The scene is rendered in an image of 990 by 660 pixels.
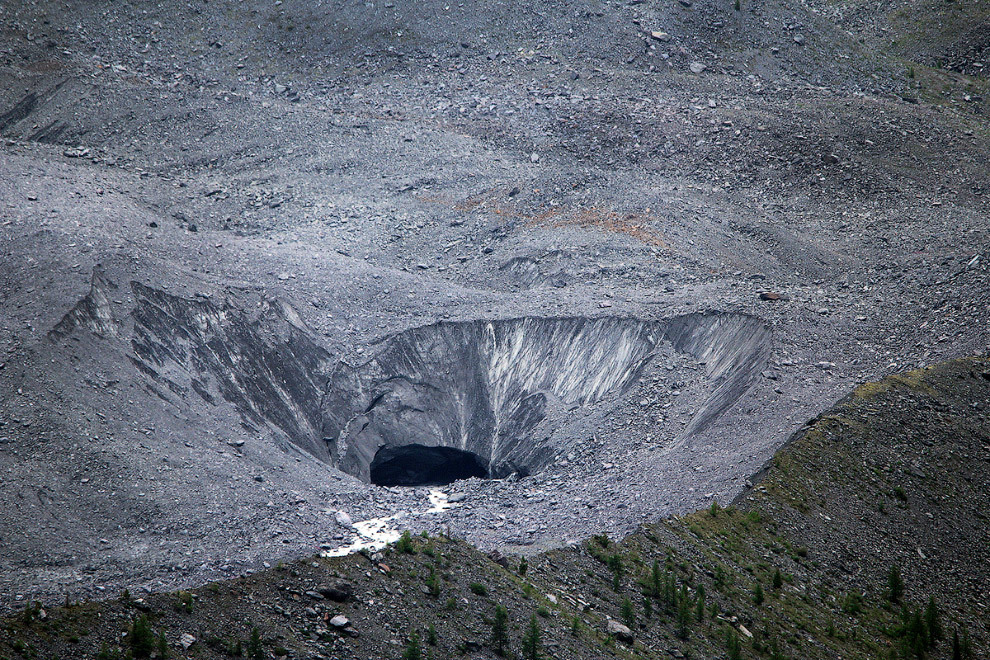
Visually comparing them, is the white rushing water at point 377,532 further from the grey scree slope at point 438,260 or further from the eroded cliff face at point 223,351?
the eroded cliff face at point 223,351

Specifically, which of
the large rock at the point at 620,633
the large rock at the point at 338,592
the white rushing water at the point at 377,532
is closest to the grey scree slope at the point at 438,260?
the white rushing water at the point at 377,532

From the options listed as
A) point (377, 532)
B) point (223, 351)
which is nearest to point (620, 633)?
point (377, 532)

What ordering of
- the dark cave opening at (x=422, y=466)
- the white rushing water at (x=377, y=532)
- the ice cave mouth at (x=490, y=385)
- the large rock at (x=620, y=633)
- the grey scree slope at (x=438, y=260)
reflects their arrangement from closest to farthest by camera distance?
the large rock at (x=620, y=633) → the white rushing water at (x=377, y=532) → the grey scree slope at (x=438, y=260) → the ice cave mouth at (x=490, y=385) → the dark cave opening at (x=422, y=466)

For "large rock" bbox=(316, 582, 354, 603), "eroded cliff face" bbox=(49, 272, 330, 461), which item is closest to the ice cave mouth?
"eroded cliff face" bbox=(49, 272, 330, 461)

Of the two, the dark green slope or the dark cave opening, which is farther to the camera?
the dark cave opening

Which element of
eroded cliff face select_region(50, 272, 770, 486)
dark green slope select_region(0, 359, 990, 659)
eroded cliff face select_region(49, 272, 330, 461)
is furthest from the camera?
eroded cliff face select_region(50, 272, 770, 486)

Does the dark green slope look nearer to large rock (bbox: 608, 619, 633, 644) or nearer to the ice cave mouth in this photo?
large rock (bbox: 608, 619, 633, 644)

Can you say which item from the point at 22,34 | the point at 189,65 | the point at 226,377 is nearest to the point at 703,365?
the point at 226,377
